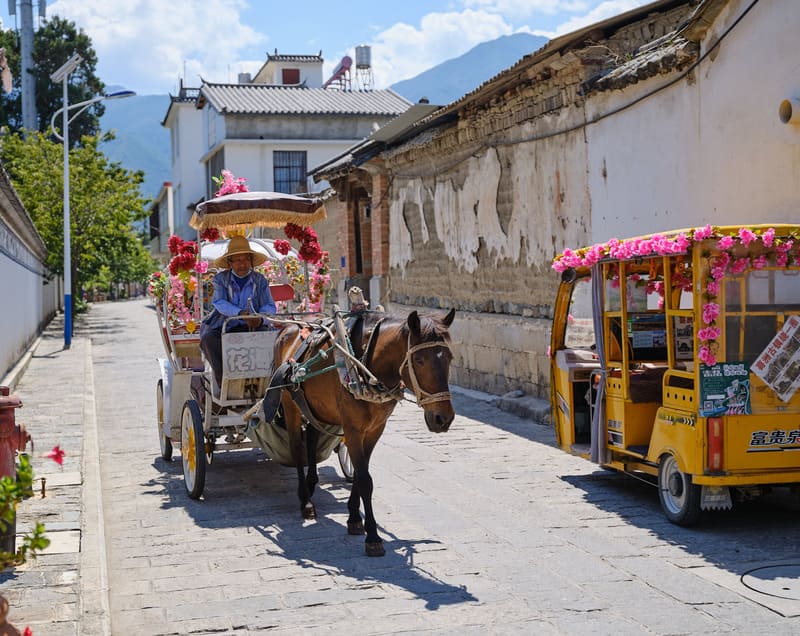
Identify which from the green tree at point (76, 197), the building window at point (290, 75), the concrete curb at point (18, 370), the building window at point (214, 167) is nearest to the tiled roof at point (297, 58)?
the building window at point (290, 75)

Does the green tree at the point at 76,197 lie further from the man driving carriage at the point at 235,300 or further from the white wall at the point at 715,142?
the man driving carriage at the point at 235,300

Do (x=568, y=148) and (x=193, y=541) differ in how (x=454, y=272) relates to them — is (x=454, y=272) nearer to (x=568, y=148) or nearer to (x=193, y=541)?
(x=568, y=148)

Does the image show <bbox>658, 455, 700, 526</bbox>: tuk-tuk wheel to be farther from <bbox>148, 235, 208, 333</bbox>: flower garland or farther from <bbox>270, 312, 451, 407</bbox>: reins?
<bbox>148, 235, 208, 333</bbox>: flower garland

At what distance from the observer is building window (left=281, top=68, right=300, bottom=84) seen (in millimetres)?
54562

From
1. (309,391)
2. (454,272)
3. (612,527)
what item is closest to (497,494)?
(612,527)

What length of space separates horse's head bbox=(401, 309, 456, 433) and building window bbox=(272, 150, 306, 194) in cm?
3798

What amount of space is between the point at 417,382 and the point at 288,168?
38713mm

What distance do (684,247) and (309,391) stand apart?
10.3ft

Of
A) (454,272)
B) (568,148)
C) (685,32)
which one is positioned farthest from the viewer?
(454,272)

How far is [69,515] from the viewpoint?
7812 mm

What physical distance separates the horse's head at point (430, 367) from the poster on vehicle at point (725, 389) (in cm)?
210

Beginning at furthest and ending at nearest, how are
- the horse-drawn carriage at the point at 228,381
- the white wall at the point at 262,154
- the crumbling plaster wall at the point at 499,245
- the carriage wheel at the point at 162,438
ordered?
1. the white wall at the point at 262,154
2. the crumbling plaster wall at the point at 499,245
3. the carriage wheel at the point at 162,438
4. the horse-drawn carriage at the point at 228,381

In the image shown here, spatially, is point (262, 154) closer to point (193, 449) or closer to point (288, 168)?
point (288, 168)

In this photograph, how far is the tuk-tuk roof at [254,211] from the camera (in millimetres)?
9133
